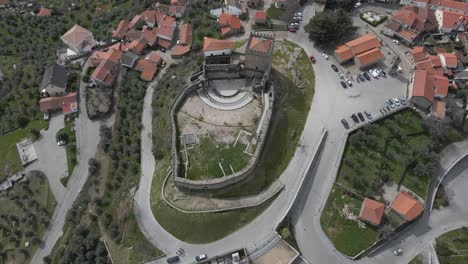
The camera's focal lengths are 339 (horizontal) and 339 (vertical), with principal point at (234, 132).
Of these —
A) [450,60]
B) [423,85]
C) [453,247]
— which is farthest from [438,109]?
[453,247]

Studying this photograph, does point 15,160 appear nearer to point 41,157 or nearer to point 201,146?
point 41,157

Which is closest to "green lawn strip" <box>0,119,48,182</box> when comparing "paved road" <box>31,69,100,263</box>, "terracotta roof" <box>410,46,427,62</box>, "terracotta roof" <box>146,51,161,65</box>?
"paved road" <box>31,69,100,263</box>

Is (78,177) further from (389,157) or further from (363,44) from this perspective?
(363,44)

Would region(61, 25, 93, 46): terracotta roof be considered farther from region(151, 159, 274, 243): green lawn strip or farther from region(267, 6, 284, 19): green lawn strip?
region(151, 159, 274, 243): green lawn strip

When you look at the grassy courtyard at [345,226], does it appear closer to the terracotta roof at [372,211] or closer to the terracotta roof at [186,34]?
the terracotta roof at [372,211]

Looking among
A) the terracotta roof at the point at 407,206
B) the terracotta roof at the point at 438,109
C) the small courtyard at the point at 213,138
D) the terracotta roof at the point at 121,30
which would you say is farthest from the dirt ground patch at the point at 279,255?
the terracotta roof at the point at 121,30
